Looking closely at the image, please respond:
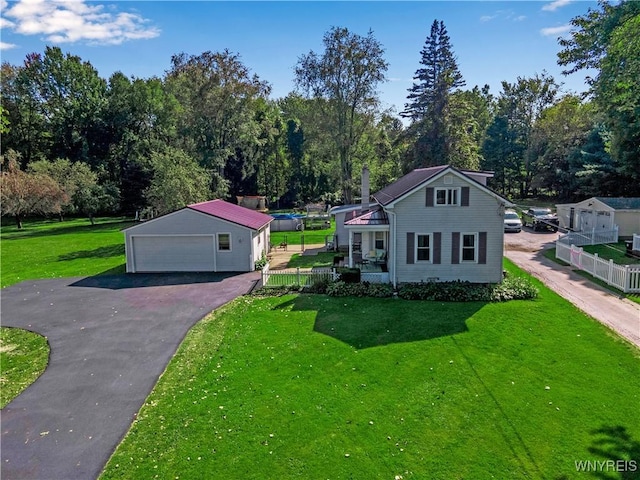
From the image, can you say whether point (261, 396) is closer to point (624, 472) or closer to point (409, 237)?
point (624, 472)

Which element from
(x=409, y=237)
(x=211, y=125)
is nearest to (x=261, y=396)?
(x=409, y=237)

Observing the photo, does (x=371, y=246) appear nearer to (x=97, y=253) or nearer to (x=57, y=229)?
(x=97, y=253)

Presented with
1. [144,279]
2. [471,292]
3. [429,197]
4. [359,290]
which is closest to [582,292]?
[471,292]

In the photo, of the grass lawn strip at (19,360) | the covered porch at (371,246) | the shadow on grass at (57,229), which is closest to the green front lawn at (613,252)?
the covered porch at (371,246)

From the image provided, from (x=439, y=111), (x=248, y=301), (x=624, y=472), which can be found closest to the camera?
(x=624, y=472)

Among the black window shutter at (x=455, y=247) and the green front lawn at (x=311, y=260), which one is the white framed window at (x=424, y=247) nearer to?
the black window shutter at (x=455, y=247)

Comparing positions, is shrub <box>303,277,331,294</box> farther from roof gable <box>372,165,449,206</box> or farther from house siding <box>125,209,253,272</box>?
house siding <box>125,209,253,272</box>

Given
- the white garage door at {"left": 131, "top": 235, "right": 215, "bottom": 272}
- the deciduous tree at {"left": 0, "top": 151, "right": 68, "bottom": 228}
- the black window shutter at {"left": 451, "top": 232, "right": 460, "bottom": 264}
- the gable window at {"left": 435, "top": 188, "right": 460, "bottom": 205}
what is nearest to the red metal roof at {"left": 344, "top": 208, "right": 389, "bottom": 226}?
the gable window at {"left": 435, "top": 188, "right": 460, "bottom": 205}
